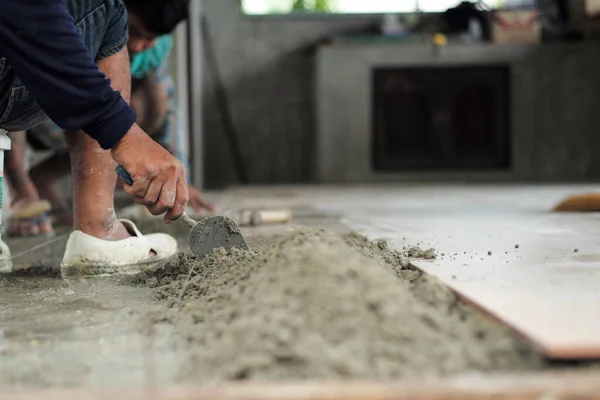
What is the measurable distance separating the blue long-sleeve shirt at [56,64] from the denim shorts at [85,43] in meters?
0.17

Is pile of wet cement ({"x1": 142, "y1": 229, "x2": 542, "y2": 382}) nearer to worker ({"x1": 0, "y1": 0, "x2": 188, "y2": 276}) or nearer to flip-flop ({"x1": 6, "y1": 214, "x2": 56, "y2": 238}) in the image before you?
worker ({"x1": 0, "y1": 0, "x2": 188, "y2": 276})

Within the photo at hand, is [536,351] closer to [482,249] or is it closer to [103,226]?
[482,249]

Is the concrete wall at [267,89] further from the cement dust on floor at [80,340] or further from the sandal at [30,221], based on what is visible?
the cement dust on floor at [80,340]

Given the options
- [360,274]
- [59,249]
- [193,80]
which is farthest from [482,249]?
[193,80]

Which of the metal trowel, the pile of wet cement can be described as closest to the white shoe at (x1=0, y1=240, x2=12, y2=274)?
the metal trowel

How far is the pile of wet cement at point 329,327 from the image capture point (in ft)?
2.16

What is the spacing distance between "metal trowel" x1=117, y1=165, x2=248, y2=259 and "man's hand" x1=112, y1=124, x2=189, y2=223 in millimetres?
Result: 183

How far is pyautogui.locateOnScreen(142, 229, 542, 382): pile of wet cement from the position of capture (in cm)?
66

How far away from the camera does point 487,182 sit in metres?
5.71

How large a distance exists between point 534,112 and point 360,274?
5527 mm

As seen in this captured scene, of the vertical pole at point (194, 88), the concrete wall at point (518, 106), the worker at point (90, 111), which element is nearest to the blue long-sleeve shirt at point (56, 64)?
the worker at point (90, 111)

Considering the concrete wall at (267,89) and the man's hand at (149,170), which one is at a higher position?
the concrete wall at (267,89)

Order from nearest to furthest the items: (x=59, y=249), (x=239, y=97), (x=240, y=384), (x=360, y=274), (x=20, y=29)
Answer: (x=240, y=384), (x=360, y=274), (x=20, y=29), (x=59, y=249), (x=239, y=97)

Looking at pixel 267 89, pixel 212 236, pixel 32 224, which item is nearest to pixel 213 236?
pixel 212 236
